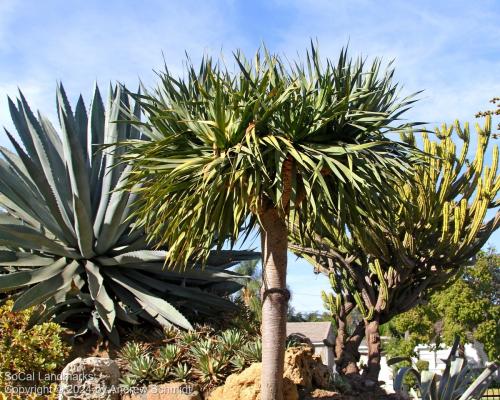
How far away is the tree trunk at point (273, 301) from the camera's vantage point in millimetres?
6078

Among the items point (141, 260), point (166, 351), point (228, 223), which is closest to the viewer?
point (228, 223)

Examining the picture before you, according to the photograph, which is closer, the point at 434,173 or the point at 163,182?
the point at 163,182

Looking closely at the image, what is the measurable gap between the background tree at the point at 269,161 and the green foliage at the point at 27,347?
1.95 meters

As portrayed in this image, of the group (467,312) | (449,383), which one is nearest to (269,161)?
(449,383)

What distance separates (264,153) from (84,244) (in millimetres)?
3332

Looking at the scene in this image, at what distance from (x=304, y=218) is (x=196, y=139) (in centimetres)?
145

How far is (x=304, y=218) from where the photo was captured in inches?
266

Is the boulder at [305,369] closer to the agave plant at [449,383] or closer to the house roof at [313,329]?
the agave plant at [449,383]

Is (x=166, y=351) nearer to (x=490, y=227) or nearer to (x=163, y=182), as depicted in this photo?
(x=163, y=182)

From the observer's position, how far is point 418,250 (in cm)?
1082

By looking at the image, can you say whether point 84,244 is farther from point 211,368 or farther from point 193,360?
point 211,368

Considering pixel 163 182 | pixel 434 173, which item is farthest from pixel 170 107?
pixel 434 173

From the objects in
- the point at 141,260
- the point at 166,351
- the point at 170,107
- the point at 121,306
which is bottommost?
the point at 166,351

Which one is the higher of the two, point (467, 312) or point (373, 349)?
point (467, 312)
